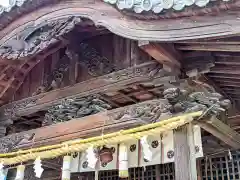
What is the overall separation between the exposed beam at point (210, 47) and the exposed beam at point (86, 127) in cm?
81

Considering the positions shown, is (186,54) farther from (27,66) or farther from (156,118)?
(27,66)

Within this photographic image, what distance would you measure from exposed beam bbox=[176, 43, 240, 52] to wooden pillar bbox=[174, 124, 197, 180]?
1.04 metres

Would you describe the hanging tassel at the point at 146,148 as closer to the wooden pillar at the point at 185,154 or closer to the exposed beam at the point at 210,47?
the wooden pillar at the point at 185,154

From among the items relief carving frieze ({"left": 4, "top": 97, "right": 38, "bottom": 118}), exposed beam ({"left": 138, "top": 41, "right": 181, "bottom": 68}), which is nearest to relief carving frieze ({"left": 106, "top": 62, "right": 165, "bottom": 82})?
exposed beam ({"left": 138, "top": 41, "right": 181, "bottom": 68})

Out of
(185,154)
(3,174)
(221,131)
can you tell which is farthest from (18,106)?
(221,131)

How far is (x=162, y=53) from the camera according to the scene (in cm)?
477

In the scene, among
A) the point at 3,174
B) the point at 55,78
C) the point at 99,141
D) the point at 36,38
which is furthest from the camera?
the point at 3,174

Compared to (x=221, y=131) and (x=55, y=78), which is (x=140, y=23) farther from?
(x=55, y=78)

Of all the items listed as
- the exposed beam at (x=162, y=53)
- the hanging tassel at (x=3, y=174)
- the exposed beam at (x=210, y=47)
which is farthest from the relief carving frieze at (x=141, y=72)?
the hanging tassel at (x=3, y=174)

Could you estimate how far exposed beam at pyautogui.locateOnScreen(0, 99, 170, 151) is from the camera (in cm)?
536

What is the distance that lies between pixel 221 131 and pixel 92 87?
2.18 metres

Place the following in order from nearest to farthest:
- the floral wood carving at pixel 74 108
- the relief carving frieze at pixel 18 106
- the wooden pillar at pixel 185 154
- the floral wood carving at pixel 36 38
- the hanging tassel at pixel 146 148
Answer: the wooden pillar at pixel 185 154 < the hanging tassel at pixel 146 148 < the floral wood carving at pixel 36 38 < the floral wood carving at pixel 74 108 < the relief carving frieze at pixel 18 106

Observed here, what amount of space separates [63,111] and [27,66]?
138cm

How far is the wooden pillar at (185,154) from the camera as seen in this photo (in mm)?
4648
